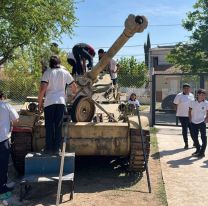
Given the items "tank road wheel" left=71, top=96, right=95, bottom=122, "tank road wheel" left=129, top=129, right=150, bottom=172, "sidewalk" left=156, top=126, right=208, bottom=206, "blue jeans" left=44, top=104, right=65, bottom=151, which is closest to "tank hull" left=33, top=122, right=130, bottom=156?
"tank road wheel" left=129, top=129, right=150, bottom=172

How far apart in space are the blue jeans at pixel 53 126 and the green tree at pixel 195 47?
48.4 ft

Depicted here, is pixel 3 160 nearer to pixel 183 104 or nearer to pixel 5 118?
pixel 5 118

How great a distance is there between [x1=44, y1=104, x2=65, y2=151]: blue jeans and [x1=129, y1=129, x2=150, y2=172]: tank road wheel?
4.29ft

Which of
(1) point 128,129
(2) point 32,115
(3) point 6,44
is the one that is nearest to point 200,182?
(1) point 128,129

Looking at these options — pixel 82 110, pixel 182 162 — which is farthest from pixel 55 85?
pixel 182 162

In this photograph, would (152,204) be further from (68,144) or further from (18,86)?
(18,86)

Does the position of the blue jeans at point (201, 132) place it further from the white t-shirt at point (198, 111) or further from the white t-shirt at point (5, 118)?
the white t-shirt at point (5, 118)

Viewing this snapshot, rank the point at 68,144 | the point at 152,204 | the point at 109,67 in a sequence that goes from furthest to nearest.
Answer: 1. the point at 109,67
2. the point at 68,144
3. the point at 152,204

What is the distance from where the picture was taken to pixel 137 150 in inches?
298

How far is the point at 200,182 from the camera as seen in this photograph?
25.0ft

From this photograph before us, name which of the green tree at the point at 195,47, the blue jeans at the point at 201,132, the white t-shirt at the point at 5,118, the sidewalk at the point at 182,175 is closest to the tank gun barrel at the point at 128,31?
the white t-shirt at the point at 5,118

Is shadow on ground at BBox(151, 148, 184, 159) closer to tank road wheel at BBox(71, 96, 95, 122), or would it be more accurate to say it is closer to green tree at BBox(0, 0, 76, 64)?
tank road wheel at BBox(71, 96, 95, 122)

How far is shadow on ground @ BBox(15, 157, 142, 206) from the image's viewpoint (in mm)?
6766

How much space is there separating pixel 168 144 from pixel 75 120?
15.8ft
